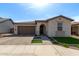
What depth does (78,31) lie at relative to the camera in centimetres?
2333

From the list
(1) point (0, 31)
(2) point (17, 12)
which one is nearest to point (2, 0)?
(2) point (17, 12)

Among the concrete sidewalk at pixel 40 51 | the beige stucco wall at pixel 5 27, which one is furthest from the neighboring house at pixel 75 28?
the concrete sidewalk at pixel 40 51

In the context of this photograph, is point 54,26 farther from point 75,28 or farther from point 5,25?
point 5,25

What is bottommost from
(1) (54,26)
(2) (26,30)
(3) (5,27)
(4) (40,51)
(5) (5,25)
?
(4) (40,51)

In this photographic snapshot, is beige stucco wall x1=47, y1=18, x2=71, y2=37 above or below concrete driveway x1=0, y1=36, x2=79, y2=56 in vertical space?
above

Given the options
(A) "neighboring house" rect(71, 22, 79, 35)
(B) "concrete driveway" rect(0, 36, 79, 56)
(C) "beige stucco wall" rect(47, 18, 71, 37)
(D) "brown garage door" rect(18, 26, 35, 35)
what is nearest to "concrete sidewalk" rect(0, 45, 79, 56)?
(B) "concrete driveway" rect(0, 36, 79, 56)

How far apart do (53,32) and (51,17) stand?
6.46 ft

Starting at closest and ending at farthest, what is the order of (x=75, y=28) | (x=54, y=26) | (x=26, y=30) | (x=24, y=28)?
1. (x=54, y=26)
2. (x=75, y=28)
3. (x=24, y=28)
4. (x=26, y=30)

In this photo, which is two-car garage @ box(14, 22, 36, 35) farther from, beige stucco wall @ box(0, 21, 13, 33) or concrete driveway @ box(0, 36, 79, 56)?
concrete driveway @ box(0, 36, 79, 56)

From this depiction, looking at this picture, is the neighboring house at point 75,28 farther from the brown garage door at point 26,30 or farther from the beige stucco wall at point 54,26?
the brown garage door at point 26,30

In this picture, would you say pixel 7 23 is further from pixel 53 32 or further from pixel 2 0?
pixel 2 0


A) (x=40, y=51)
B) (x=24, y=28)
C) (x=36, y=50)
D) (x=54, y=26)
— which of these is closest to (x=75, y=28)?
(x=54, y=26)

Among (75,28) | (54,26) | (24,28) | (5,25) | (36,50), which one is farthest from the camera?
(5,25)

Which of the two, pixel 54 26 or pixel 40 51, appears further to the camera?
pixel 54 26
